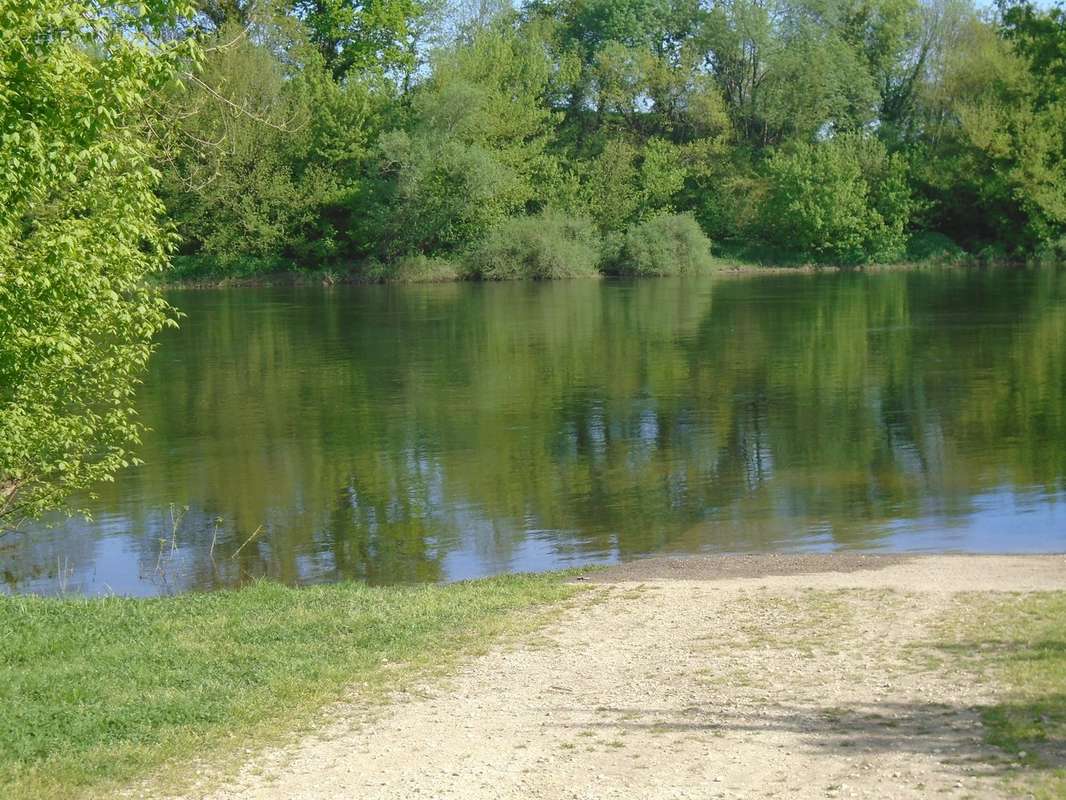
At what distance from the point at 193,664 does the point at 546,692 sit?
276cm

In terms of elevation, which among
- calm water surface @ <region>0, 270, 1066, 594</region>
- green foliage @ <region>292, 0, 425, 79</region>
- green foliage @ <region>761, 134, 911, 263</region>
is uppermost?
green foliage @ <region>292, 0, 425, 79</region>

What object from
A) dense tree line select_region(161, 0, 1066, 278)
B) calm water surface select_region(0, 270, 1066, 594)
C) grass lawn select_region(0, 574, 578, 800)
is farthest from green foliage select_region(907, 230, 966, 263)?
grass lawn select_region(0, 574, 578, 800)

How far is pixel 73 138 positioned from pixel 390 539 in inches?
322

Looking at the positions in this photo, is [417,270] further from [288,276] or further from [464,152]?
[288,276]

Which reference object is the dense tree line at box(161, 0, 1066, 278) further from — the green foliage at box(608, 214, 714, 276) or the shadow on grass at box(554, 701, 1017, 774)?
the shadow on grass at box(554, 701, 1017, 774)

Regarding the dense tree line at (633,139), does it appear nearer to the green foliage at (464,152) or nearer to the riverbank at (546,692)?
the green foliage at (464,152)

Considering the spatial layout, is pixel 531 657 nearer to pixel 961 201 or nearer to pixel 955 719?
pixel 955 719

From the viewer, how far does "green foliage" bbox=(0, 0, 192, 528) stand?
1073 cm

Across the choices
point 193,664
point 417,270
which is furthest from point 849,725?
point 417,270

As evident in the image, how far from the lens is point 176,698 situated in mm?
8906

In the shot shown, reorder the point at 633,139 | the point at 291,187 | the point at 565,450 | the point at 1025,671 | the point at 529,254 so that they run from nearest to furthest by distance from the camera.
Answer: the point at 1025,671
the point at 565,450
the point at 291,187
the point at 529,254
the point at 633,139

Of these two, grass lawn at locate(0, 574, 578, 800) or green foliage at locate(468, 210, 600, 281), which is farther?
green foliage at locate(468, 210, 600, 281)

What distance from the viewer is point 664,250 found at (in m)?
81.2

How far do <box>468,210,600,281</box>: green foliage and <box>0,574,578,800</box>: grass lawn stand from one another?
66894 millimetres
